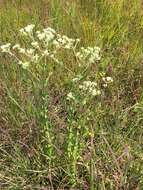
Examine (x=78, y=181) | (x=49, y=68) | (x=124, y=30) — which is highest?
(x=124, y=30)

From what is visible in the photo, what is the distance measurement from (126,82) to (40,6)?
3.40 feet

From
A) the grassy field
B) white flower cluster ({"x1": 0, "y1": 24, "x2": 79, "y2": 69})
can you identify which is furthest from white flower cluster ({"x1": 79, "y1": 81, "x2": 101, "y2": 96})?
white flower cluster ({"x1": 0, "y1": 24, "x2": 79, "y2": 69})

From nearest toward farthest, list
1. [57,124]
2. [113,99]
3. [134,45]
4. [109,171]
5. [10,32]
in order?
[109,171], [57,124], [113,99], [134,45], [10,32]

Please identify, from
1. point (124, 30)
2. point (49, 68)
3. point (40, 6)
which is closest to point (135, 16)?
point (124, 30)

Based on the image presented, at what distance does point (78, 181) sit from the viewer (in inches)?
92.0

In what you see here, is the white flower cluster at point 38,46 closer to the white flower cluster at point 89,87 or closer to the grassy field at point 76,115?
the grassy field at point 76,115

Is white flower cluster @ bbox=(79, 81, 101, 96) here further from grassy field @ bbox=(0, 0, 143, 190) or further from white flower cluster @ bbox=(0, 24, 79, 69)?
white flower cluster @ bbox=(0, 24, 79, 69)

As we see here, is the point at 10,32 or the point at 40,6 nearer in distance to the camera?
the point at 10,32

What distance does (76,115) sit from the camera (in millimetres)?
2439

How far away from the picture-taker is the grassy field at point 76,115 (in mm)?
2336

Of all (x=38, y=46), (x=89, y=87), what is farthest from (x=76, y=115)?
(x=38, y=46)

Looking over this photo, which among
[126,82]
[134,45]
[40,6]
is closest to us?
[126,82]

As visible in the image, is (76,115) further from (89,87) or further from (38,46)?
(38,46)

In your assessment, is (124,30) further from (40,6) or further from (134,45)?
(40,6)
